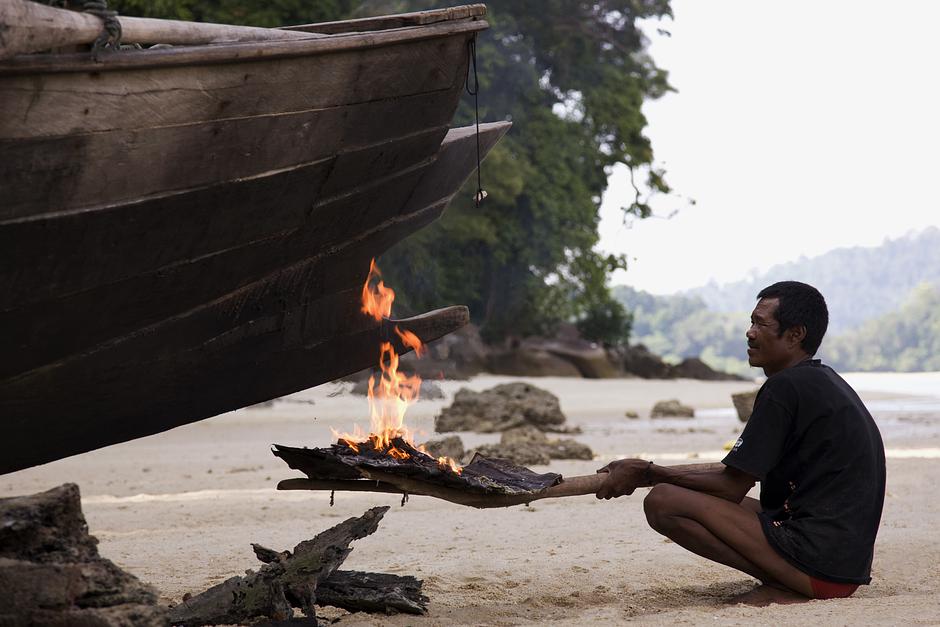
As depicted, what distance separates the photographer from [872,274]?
179m

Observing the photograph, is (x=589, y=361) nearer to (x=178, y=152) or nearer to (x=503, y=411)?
(x=503, y=411)

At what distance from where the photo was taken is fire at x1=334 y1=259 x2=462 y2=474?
444 centimetres

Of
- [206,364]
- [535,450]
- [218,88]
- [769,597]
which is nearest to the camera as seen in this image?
[218,88]

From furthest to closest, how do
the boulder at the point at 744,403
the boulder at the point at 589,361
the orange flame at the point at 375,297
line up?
the boulder at the point at 589,361 → the boulder at the point at 744,403 → the orange flame at the point at 375,297

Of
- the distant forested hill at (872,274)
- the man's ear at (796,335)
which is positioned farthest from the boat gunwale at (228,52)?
the distant forested hill at (872,274)

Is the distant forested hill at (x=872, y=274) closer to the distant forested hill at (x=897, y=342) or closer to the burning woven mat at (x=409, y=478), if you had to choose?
the distant forested hill at (x=897, y=342)

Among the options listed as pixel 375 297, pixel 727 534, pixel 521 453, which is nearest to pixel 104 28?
pixel 375 297

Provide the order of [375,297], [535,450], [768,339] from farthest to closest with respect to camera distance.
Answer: [535,450]
[375,297]
[768,339]

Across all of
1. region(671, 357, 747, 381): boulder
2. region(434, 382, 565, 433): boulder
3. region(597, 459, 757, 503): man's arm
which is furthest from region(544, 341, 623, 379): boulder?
region(597, 459, 757, 503): man's arm

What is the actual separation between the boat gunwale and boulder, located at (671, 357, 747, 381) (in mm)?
29262

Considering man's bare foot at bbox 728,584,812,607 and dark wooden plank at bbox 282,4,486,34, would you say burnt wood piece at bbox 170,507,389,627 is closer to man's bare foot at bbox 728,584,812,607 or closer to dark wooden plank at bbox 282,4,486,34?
man's bare foot at bbox 728,584,812,607

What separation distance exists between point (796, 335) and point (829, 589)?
102 centimetres

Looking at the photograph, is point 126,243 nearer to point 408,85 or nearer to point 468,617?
point 408,85

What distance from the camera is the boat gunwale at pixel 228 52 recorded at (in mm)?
3955
